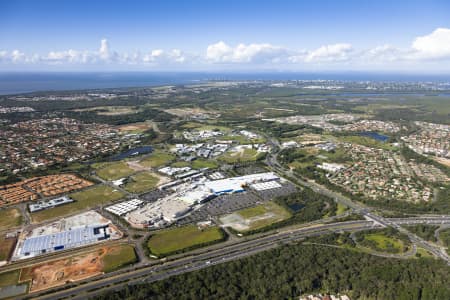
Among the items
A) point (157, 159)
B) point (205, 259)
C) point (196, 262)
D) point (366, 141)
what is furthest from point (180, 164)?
point (366, 141)

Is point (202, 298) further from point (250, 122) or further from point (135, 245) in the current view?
point (250, 122)

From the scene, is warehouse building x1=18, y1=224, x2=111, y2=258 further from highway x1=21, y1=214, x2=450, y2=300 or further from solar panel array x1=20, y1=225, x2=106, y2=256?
highway x1=21, y1=214, x2=450, y2=300

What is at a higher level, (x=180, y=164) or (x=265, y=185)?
(x=180, y=164)

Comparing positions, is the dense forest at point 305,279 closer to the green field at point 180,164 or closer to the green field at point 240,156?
the green field at point 180,164

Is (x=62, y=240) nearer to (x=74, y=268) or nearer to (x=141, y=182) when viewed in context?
(x=74, y=268)

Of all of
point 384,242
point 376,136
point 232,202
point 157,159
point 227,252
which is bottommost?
point 384,242

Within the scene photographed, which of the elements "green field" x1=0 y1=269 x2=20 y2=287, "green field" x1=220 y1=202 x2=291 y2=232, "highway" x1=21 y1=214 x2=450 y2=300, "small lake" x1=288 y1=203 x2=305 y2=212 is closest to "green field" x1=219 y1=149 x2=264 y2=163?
"small lake" x1=288 y1=203 x2=305 y2=212

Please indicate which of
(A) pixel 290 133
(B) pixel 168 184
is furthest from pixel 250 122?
(B) pixel 168 184
